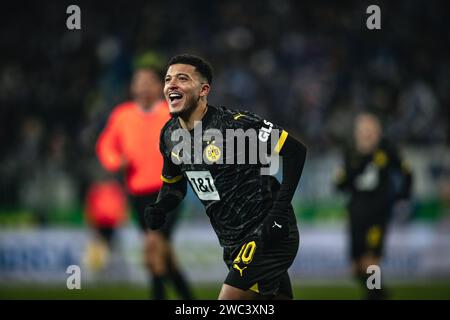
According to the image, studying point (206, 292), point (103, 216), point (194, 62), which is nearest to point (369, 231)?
point (206, 292)

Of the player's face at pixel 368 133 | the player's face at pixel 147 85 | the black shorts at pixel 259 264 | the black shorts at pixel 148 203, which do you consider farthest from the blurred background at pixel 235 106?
the black shorts at pixel 259 264

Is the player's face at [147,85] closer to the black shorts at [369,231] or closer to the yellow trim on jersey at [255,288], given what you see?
the black shorts at [369,231]

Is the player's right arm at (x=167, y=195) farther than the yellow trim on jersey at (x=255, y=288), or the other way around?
the player's right arm at (x=167, y=195)

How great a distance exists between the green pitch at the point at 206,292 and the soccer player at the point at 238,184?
211 inches

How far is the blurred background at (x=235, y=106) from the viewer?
42.9ft

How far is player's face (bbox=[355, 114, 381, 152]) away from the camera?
34.3 feet

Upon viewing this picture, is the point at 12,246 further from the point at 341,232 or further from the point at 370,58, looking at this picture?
the point at 370,58

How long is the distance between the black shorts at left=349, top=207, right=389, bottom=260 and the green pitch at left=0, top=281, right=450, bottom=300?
919 mm

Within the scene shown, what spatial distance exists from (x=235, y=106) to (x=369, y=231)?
18.3 ft

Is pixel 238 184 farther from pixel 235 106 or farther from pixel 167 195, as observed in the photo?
pixel 235 106

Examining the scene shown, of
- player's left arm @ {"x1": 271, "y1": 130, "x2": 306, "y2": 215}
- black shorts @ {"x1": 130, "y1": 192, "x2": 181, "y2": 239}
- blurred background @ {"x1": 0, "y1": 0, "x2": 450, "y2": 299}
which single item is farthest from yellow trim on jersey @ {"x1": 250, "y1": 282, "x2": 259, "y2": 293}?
blurred background @ {"x1": 0, "y1": 0, "x2": 450, "y2": 299}

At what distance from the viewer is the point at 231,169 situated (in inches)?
226

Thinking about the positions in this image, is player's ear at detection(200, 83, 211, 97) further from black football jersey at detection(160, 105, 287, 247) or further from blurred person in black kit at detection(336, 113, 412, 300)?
blurred person in black kit at detection(336, 113, 412, 300)

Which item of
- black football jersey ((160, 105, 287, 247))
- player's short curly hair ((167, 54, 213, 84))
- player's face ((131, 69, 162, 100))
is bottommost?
black football jersey ((160, 105, 287, 247))
